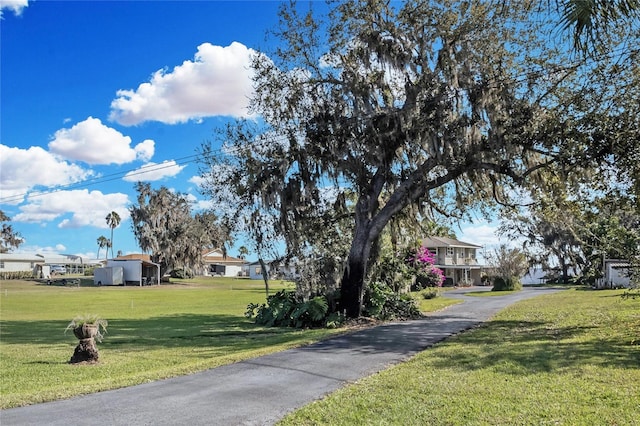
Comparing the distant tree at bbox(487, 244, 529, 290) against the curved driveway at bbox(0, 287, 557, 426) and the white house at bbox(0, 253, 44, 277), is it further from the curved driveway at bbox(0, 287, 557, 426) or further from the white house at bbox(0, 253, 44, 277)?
the white house at bbox(0, 253, 44, 277)

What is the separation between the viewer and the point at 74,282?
53406 millimetres

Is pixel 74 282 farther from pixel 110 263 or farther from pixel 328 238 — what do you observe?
pixel 328 238

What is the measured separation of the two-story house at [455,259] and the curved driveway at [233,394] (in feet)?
150

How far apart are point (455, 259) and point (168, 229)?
107 ft

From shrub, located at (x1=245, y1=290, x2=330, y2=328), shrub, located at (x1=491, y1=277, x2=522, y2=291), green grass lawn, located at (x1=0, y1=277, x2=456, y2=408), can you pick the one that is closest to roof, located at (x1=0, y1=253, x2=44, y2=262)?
green grass lawn, located at (x1=0, y1=277, x2=456, y2=408)

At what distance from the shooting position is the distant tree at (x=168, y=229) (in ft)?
188

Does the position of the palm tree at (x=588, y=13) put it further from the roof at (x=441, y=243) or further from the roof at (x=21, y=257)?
the roof at (x=21, y=257)

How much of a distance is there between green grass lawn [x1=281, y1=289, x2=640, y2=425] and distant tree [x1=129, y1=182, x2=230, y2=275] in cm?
4855

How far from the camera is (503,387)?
691 cm

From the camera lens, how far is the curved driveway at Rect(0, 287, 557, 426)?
227 inches

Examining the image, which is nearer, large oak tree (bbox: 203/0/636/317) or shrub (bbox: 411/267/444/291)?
large oak tree (bbox: 203/0/636/317)

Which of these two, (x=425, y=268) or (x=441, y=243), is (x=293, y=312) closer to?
(x=425, y=268)

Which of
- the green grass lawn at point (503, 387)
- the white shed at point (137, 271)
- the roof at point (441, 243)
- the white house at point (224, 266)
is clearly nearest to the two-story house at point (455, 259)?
the roof at point (441, 243)

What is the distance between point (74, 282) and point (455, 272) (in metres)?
40.9
